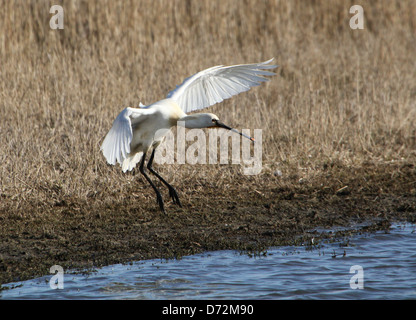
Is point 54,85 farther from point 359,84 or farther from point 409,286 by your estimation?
point 409,286

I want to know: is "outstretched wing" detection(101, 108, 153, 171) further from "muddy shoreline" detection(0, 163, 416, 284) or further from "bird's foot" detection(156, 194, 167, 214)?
"bird's foot" detection(156, 194, 167, 214)

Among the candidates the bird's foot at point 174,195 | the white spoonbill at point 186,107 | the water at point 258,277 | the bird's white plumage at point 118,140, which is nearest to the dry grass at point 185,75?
the white spoonbill at point 186,107

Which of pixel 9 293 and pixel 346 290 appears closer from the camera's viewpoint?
pixel 9 293

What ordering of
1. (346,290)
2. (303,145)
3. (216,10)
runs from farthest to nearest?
(216,10) < (303,145) < (346,290)

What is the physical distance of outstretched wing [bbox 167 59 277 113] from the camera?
6328mm

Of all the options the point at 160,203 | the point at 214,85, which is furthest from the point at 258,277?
the point at 214,85

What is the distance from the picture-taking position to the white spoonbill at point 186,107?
19.9ft

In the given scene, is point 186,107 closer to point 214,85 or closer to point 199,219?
point 214,85

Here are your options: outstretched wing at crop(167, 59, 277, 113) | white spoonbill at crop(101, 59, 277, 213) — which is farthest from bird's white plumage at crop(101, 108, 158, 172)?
outstretched wing at crop(167, 59, 277, 113)

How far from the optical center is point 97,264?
479 centimetres

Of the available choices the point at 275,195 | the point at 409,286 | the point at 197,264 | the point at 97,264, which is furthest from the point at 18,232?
the point at 409,286

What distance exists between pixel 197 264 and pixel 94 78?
13.7 ft

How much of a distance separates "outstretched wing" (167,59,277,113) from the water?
1.84 metres

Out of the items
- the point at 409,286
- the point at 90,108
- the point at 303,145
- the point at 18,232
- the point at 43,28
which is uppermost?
Answer: the point at 43,28
